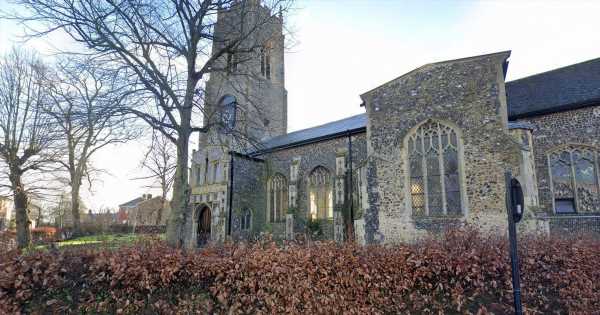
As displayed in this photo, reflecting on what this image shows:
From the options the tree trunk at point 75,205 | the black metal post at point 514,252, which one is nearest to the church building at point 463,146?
the black metal post at point 514,252

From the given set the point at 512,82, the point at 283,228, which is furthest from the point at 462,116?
the point at 283,228

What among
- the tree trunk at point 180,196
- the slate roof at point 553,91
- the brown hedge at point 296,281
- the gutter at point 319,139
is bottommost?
the brown hedge at point 296,281

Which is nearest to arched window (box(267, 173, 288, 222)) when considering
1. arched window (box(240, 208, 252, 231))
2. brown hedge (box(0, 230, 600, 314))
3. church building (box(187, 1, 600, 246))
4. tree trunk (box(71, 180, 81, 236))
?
arched window (box(240, 208, 252, 231))

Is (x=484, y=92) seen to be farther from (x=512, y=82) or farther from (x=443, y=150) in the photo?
(x=512, y=82)

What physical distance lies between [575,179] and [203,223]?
19656mm

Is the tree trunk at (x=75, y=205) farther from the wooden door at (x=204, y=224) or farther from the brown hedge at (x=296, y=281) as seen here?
the brown hedge at (x=296, y=281)

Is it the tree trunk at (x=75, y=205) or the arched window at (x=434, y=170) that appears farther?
the tree trunk at (x=75, y=205)

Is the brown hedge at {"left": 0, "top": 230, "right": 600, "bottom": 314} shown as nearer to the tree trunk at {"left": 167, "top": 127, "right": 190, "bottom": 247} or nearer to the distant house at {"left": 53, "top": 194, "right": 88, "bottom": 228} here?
the tree trunk at {"left": 167, "top": 127, "right": 190, "bottom": 247}

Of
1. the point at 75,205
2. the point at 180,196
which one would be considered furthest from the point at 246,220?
the point at 75,205

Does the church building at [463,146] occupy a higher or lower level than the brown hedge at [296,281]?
higher

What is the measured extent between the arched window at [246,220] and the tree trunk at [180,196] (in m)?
9.05

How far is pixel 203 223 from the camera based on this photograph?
2077 cm

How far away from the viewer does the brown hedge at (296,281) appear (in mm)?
4957

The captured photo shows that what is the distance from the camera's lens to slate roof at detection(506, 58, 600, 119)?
490 inches
